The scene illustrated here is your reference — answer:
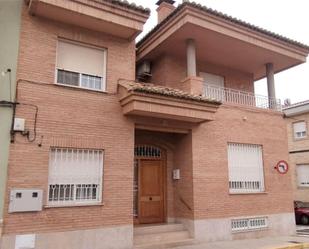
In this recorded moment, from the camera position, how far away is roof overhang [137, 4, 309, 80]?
10.8 meters

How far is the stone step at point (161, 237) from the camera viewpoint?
9393 mm

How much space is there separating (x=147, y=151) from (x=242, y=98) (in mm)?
4802

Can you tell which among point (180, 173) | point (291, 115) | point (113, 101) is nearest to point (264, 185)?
point (180, 173)

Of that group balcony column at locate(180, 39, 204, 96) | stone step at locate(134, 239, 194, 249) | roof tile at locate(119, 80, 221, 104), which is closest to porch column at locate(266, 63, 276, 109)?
balcony column at locate(180, 39, 204, 96)

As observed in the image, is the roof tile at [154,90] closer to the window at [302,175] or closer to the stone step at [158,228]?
the stone step at [158,228]

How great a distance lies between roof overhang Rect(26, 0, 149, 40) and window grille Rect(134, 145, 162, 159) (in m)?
3.67

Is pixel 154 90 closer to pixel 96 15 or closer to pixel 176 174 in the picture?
pixel 96 15

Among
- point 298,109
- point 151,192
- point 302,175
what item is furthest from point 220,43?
point 302,175

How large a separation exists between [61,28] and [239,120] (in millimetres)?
6830

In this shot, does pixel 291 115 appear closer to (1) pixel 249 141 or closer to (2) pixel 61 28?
(1) pixel 249 141

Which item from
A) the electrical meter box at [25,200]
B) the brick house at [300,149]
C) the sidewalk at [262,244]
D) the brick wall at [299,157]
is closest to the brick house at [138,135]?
the electrical meter box at [25,200]

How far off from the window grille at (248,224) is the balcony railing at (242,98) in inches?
170

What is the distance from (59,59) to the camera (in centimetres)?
900

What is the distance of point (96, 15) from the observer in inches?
355
